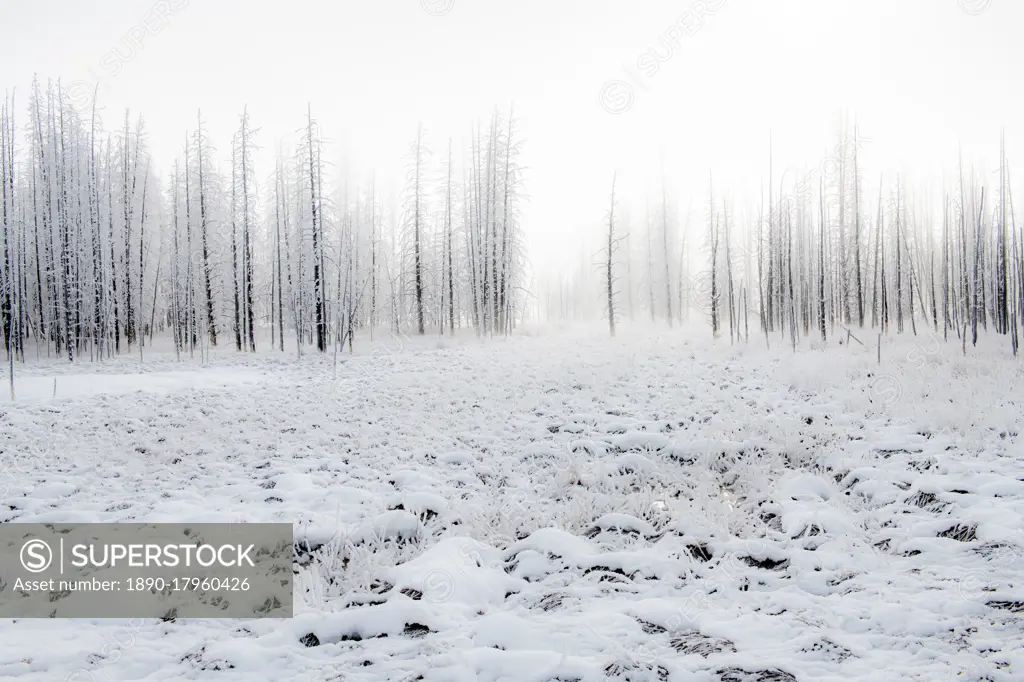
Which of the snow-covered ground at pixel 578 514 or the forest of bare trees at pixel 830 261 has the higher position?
the forest of bare trees at pixel 830 261

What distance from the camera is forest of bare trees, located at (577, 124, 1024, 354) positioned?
760 inches

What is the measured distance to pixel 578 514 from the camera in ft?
18.8

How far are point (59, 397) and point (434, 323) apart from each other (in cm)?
2356

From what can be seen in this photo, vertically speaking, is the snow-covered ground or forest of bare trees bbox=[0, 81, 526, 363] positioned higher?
forest of bare trees bbox=[0, 81, 526, 363]

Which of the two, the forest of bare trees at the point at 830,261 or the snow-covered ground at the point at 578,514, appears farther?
the forest of bare trees at the point at 830,261

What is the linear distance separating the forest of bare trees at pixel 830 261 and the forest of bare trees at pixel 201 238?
7767 millimetres

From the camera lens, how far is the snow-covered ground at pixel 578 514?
3.25 m

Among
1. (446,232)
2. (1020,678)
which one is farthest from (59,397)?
(446,232)

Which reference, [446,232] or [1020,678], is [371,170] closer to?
[446,232]

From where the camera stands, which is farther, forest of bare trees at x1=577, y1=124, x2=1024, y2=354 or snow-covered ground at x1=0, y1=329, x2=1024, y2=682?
forest of bare trees at x1=577, y1=124, x2=1024, y2=354

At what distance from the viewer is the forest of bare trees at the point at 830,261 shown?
1930 centimetres

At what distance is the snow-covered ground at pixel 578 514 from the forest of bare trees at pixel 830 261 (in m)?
8.14

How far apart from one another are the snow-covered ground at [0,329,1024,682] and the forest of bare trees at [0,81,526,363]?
11.9m

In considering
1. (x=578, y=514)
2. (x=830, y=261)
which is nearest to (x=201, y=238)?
(x=578, y=514)
